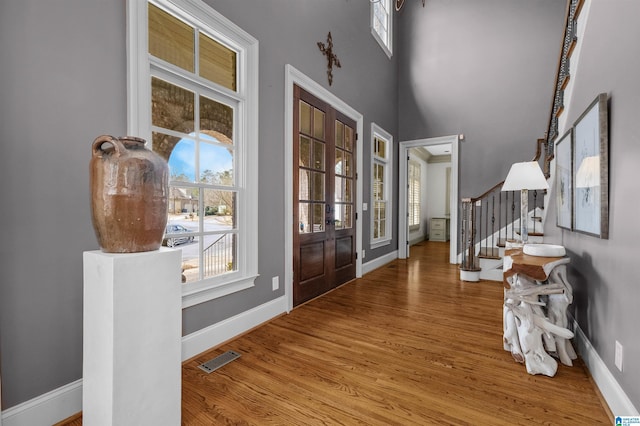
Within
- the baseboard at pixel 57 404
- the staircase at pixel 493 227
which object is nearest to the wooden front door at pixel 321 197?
the baseboard at pixel 57 404

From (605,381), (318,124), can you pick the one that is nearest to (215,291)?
(318,124)

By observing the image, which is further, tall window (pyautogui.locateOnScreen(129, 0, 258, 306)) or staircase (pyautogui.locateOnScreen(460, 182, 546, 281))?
staircase (pyautogui.locateOnScreen(460, 182, 546, 281))

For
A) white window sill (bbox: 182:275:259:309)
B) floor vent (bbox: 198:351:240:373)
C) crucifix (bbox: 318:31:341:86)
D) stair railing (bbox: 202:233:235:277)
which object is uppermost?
crucifix (bbox: 318:31:341:86)

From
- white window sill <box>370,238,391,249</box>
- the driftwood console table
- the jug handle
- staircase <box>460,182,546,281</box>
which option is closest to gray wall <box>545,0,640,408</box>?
the driftwood console table

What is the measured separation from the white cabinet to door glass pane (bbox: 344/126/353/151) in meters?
6.23

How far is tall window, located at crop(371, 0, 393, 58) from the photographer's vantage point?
207 inches

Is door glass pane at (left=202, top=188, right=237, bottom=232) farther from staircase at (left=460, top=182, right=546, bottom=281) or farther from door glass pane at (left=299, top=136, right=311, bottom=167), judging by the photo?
staircase at (left=460, top=182, right=546, bottom=281)

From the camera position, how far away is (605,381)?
5.54 ft

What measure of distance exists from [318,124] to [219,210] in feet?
5.70

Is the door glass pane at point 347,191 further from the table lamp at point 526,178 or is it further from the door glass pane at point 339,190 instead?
the table lamp at point 526,178

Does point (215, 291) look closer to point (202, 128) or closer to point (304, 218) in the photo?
point (202, 128)

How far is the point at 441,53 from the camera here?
5.84 m

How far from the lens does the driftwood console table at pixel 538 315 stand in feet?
6.55

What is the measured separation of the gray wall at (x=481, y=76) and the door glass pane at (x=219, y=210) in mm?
4578
